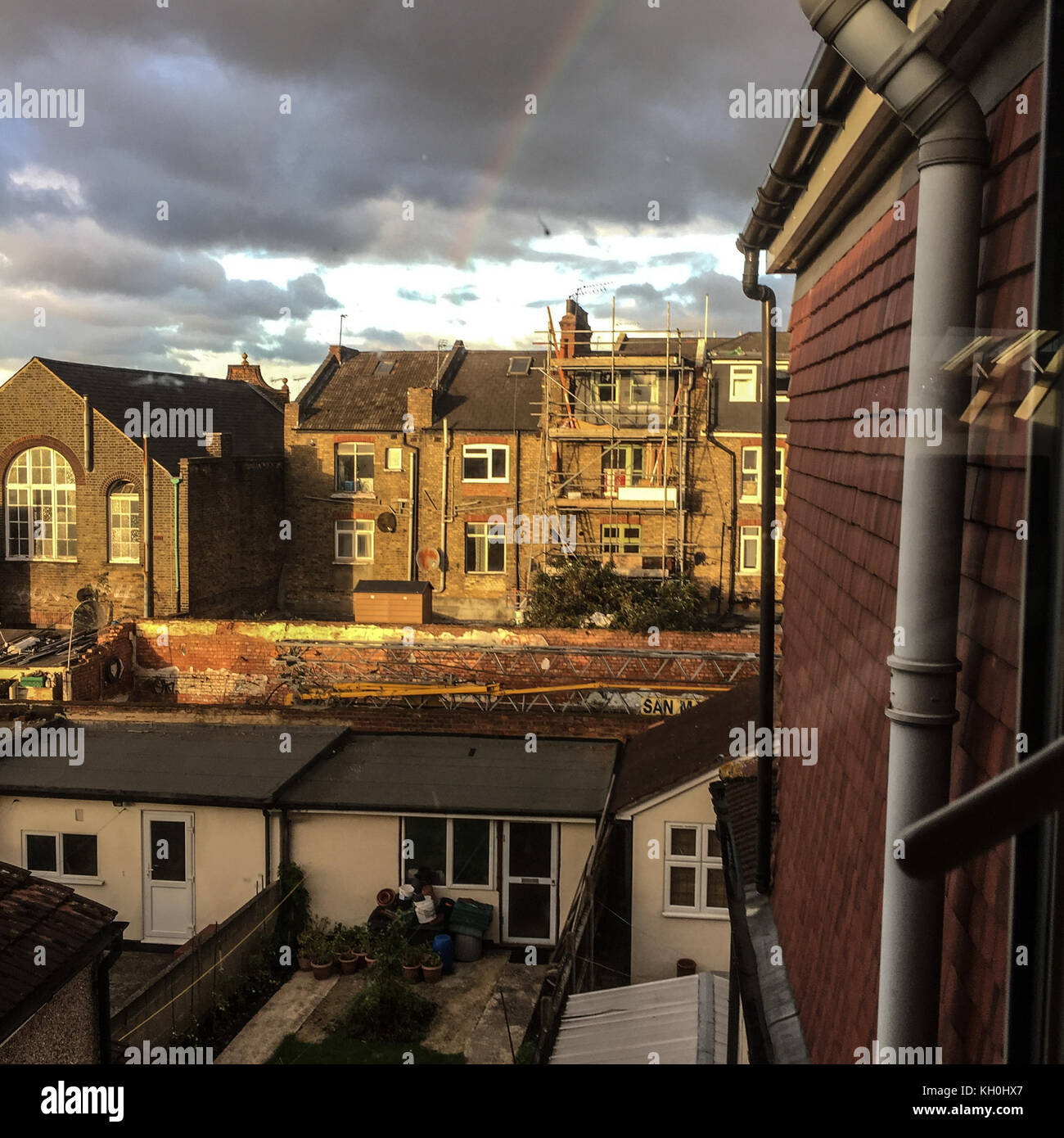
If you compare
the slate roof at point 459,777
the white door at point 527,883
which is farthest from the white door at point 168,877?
the white door at point 527,883

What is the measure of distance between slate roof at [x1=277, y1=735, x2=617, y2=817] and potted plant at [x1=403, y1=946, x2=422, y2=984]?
1782mm

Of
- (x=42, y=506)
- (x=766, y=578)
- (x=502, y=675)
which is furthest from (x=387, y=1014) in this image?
(x=42, y=506)

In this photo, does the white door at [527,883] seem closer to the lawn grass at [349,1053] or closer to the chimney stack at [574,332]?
the lawn grass at [349,1053]

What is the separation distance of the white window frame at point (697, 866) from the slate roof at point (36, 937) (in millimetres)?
7083

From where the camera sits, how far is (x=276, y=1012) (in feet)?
37.0

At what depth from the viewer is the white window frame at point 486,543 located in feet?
106

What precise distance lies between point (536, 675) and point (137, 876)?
9126 mm

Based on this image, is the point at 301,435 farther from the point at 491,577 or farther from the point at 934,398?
the point at 934,398

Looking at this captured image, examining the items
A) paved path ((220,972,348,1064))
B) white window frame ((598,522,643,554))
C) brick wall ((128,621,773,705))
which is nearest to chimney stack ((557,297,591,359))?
white window frame ((598,522,643,554))

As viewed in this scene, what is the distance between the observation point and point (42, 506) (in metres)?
29.0

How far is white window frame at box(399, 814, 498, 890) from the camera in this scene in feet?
44.2

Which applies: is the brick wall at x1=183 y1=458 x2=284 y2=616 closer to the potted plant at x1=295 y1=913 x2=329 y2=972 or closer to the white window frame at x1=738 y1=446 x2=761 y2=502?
the white window frame at x1=738 y1=446 x2=761 y2=502
